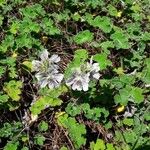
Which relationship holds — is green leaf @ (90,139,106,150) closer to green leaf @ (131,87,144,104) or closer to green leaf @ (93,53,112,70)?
green leaf @ (131,87,144,104)

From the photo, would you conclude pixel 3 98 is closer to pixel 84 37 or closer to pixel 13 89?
pixel 13 89

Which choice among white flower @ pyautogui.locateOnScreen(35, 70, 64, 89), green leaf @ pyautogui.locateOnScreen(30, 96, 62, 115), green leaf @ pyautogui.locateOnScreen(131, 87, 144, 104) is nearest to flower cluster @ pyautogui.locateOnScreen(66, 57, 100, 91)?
white flower @ pyautogui.locateOnScreen(35, 70, 64, 89)

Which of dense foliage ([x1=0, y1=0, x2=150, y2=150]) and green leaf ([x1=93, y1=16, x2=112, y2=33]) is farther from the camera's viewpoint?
green leaf ([x1=93, y1=16, x2=112, y2=33])

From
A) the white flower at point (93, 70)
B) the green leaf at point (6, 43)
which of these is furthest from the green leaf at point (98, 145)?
the green leaf at point (6, 43)

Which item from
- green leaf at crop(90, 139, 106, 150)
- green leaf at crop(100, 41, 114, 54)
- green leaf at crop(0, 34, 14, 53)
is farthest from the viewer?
green leaf at crop(100, 41, 114, 54)

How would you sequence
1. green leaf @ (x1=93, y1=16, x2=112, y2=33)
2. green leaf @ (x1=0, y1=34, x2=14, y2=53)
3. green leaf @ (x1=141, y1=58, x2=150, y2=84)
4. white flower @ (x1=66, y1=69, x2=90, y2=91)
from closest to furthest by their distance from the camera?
white flower @ (x1=66, y1=69, x2=90, y2=91) < green leaf @ (x1=141, y1=58, x2=150, y2=84) < green leaf @ (x1=0, y1=34, x2=14, y2=53) < green leaf @ (x1=93, y1=16, x2=112, y2=33)

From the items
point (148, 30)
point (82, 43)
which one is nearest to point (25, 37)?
point (82, 43)

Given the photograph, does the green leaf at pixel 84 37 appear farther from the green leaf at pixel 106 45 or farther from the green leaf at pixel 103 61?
the green leaf at pixel 103 61

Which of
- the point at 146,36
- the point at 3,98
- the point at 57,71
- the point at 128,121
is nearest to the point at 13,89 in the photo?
the point at 3,98
